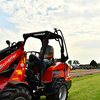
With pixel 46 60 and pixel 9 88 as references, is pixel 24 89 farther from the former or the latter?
pixel 46 60

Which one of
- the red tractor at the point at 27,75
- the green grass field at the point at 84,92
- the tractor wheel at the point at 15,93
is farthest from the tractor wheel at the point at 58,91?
the tractor wheel at the point at 15,93

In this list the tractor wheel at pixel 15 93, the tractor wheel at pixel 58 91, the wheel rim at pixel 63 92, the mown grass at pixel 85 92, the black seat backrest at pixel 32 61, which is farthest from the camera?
the mown grass at pixel 85 92

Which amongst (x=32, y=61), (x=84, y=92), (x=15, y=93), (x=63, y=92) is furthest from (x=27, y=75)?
(x=84, y=92)

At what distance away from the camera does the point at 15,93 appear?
3.72 m

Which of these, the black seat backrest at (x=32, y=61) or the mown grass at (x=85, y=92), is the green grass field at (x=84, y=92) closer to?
the mown grass at (x=85, y=92)

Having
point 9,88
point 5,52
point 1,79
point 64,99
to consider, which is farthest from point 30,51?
point 64,99

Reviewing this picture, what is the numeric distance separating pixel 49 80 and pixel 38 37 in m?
1.97

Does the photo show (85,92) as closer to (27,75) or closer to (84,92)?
(84,92)

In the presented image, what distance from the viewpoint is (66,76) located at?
6527 millimetres

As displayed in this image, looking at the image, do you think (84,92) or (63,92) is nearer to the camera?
(63,92)

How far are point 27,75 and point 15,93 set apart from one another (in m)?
1.24

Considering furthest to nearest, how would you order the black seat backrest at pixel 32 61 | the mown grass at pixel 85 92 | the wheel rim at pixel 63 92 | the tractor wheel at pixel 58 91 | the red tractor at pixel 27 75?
Result: the mown grass at pixel 85 92 < the wheel rim at pixel 63 92 < the tractor wheel at pixel 58 91 < the black seat backrest at pixel 32 61 < the red tractor at pixel 27 75

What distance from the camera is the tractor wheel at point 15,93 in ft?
11.6

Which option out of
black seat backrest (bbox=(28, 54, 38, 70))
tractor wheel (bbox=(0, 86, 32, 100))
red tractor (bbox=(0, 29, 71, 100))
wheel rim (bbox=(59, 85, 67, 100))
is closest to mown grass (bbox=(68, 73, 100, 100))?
wheel rim (bbox=(59, 85, 67, 100))
